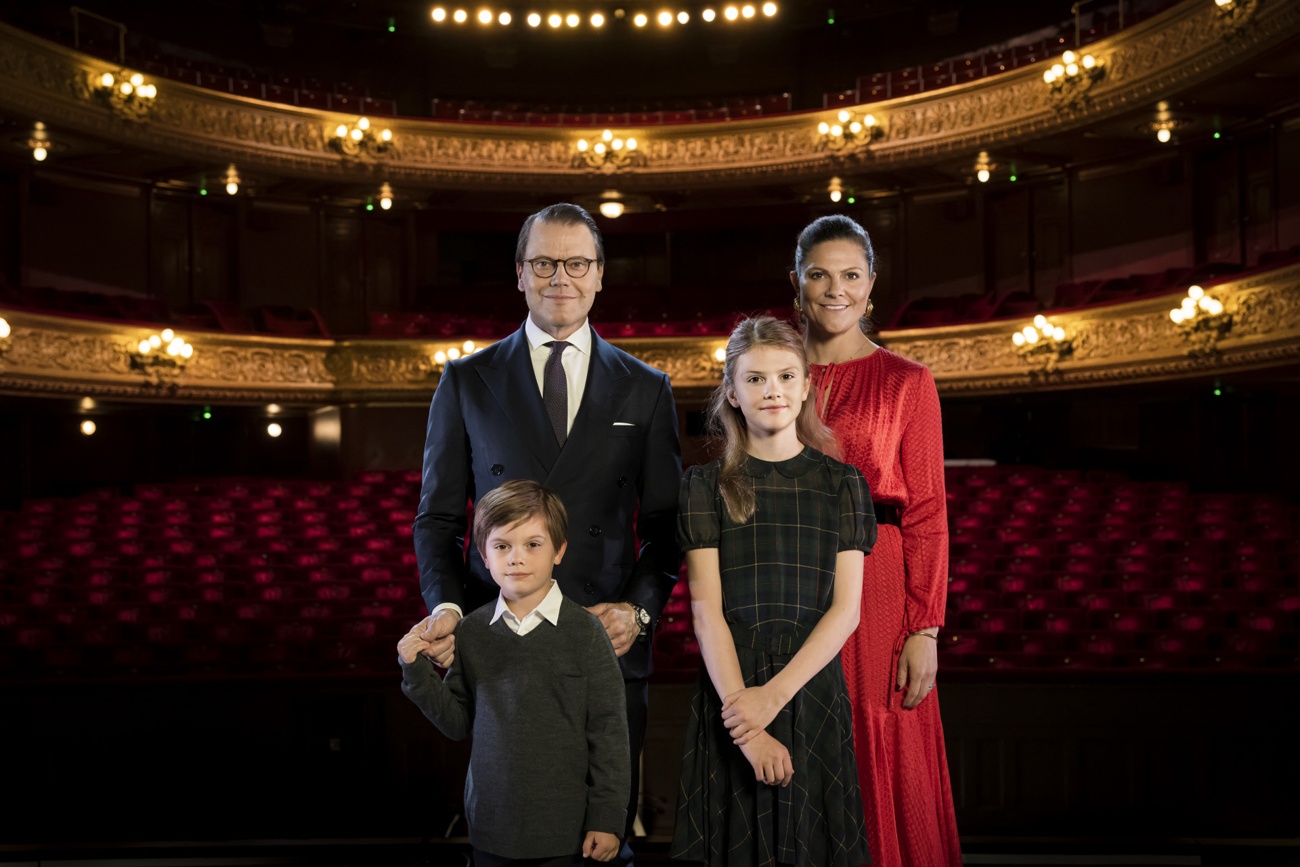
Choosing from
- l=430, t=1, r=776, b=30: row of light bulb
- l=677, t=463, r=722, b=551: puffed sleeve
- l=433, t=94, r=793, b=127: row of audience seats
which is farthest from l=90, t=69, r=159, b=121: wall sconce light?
l=677, t=463, r=722, b=551: puffed sleeve

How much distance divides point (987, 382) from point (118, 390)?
8.51 meters

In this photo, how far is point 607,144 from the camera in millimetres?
12414

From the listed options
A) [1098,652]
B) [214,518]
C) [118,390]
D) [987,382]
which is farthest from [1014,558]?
[118,390]

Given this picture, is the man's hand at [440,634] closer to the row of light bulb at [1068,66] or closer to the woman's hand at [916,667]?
the woman's hand at [916,667]

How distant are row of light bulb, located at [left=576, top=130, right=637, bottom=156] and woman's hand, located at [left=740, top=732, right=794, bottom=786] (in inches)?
447

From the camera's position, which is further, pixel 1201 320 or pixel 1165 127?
pixel 1165 127

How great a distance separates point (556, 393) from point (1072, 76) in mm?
9898

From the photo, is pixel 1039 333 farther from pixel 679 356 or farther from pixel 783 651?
pixel 783 651

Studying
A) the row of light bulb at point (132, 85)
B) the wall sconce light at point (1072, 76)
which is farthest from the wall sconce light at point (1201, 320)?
the row of light bulb at point (132, 85)

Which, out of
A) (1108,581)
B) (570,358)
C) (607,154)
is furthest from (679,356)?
(570,358)

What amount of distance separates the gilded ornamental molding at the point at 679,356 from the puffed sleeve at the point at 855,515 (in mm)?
8007

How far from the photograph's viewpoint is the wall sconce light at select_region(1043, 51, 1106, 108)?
10125 mm

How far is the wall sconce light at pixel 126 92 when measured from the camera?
1024 cm

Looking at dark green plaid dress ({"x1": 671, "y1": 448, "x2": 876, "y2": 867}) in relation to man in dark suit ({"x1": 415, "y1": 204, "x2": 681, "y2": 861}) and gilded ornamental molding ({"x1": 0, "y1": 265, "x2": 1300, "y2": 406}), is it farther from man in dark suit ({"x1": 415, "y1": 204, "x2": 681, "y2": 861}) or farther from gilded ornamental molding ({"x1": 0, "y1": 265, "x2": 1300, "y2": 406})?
gilded ornamental molding ({"x1": 0, "y1": 265, "x2": 1300, "y2": 406})
